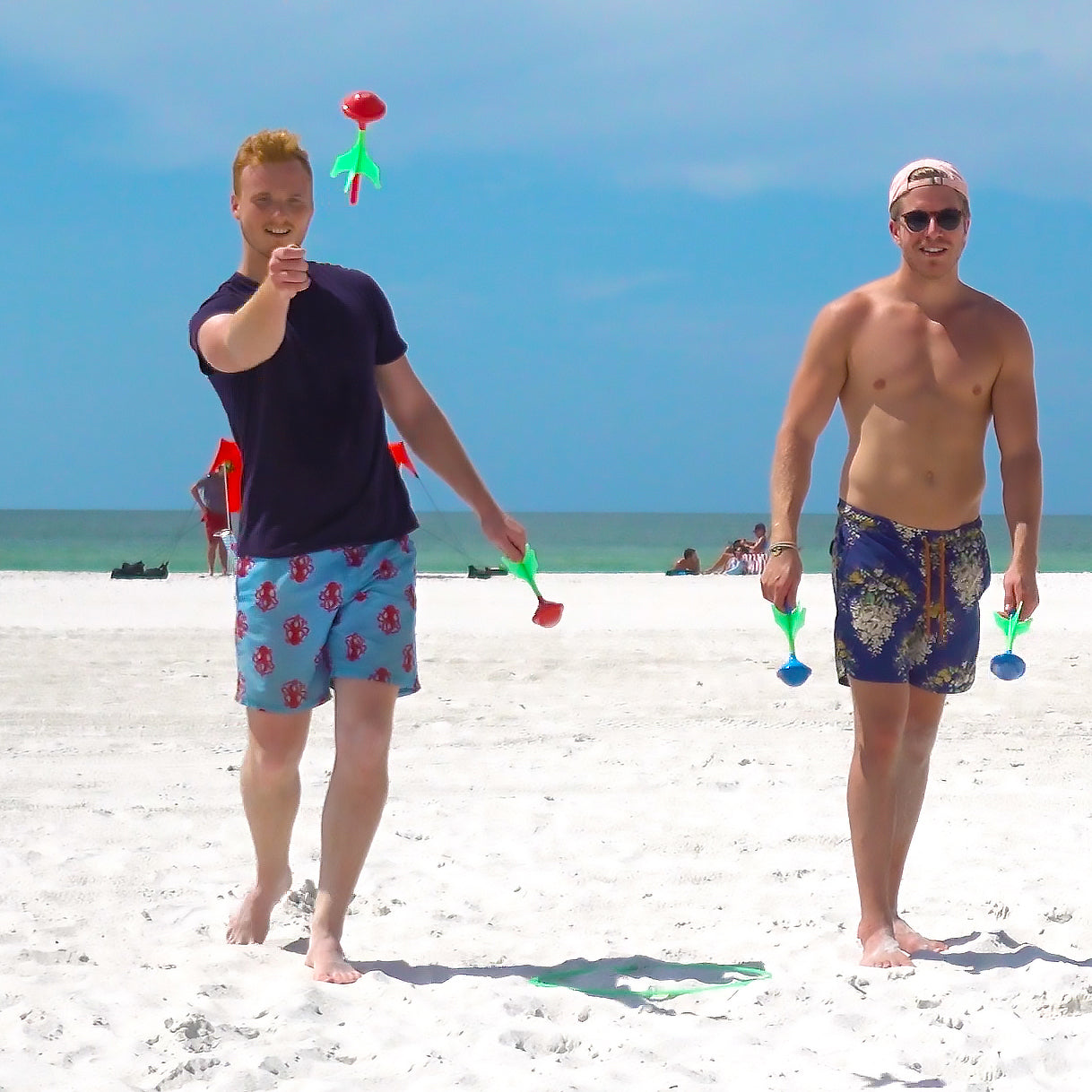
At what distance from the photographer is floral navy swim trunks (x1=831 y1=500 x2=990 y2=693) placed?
3668 mm

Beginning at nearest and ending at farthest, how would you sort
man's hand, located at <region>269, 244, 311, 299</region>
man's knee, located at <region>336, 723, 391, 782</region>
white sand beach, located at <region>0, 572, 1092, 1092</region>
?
1. white sand beach, located at <region>0, 572, 1092, 1092</region>
2. man's hand, located at <region>269, 244, 311, 299</region>
3. man's knee, located at <region>336, 723, 391, 782</region>

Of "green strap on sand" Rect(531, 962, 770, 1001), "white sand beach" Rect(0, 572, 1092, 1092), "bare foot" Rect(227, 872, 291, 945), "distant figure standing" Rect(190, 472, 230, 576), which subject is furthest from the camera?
"distant figure standing" Rect(190, 472, 230, 576)

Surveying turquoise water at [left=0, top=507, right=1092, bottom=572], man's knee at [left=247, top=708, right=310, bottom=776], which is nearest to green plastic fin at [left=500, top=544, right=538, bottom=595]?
man's knee at [left=247, top=708, right=310, bottom=776]

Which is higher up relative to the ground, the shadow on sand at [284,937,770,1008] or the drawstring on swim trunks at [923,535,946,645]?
the drawstring on swim trunks at [923,535,946,645]

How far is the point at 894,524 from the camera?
369 centimetres

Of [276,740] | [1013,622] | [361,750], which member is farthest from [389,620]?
[1013,622]

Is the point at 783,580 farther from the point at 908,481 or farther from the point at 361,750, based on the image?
the point at 361,750

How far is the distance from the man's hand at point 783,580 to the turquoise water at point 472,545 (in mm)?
15451

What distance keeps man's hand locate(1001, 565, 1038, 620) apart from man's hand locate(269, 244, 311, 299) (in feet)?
6.41

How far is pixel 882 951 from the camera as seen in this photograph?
139 inches

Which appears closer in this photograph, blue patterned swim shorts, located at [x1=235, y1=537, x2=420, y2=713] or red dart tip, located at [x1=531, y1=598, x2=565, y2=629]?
blue patterned swim shorts, located at [x1=235, y1=537, x2=420, y2=713]

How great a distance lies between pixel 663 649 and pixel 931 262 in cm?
642

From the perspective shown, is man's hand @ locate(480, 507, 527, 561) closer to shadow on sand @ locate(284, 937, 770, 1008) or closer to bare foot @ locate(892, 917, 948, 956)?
shadow on sand @ locate(284, 937, 770, 1008)

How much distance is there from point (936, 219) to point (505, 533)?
1.39 metres
